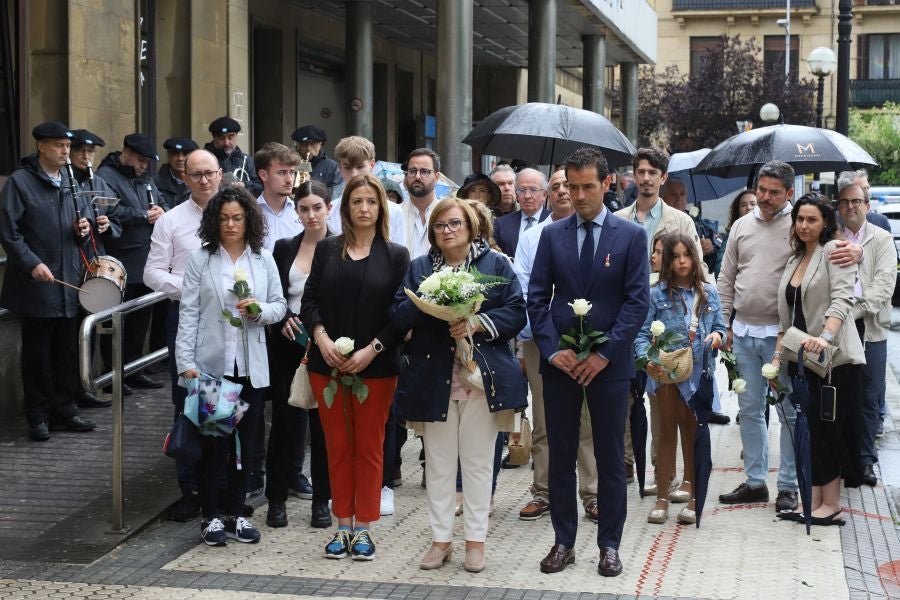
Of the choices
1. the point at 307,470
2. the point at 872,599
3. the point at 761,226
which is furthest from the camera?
the point at 307,470

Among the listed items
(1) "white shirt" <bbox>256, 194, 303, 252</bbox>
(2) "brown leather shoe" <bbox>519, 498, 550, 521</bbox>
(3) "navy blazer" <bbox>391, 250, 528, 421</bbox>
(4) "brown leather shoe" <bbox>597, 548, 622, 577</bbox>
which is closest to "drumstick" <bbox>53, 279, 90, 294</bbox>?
(1) "white shirt" <bbox>256, 194, 303, 252</bbox>

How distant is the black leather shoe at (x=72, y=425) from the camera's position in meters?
9.36

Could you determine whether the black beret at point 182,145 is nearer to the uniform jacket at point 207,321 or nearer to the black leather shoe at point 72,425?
the black leather shoe at point 72,425

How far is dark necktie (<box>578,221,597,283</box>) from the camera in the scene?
259 inches

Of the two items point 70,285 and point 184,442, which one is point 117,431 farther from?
point 70,285

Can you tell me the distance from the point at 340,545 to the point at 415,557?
402 millimetres

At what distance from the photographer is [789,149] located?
31.6 feet

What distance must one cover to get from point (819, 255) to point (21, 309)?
17.7 ft

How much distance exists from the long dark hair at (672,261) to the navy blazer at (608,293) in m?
1.32

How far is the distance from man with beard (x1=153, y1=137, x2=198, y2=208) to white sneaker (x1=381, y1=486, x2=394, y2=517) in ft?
14.1

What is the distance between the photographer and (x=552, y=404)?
6.66 meters

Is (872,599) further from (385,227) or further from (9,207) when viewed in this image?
(9,207)

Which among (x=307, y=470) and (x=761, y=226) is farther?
(x=307, y=470)

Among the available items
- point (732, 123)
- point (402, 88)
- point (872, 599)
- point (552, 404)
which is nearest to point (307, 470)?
point (552, 404)
